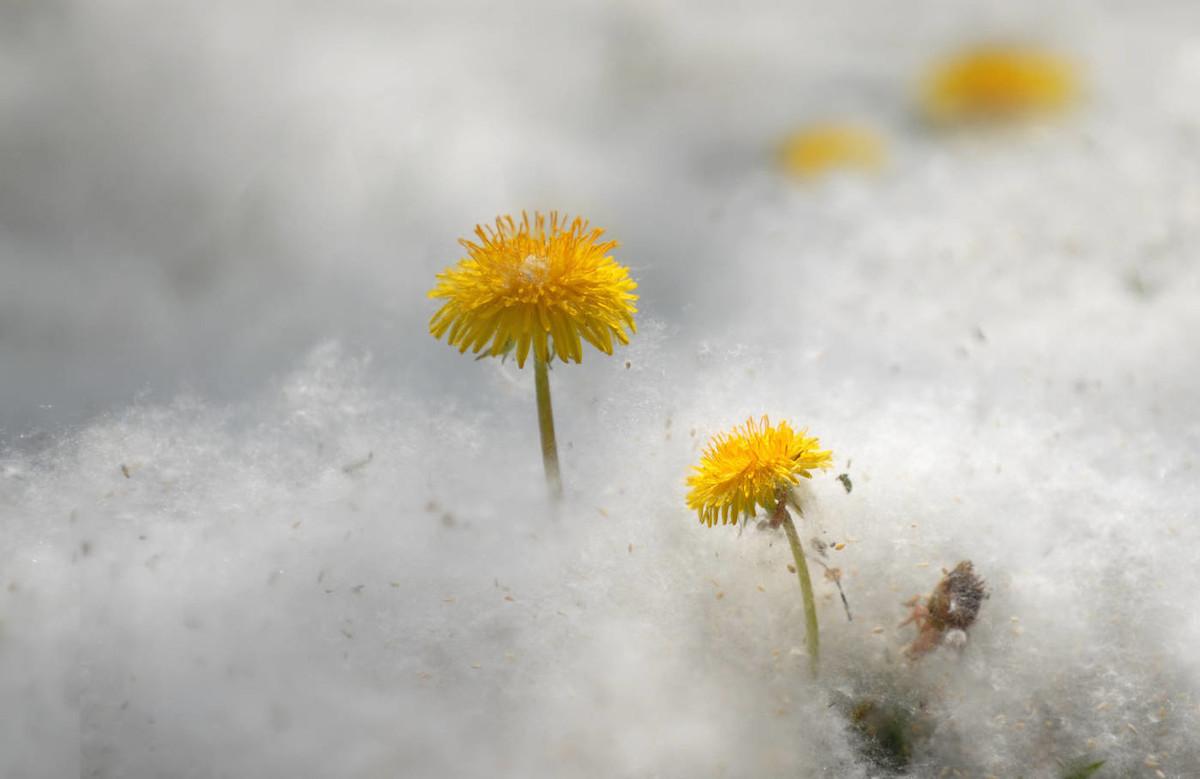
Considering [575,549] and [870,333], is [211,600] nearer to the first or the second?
[575,549]

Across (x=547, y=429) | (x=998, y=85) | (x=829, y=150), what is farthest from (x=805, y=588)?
(x=998, y=85)

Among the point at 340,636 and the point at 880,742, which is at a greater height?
the point at 340,636

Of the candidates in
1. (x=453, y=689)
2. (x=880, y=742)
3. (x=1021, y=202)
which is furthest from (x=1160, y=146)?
(x=453, y=689)

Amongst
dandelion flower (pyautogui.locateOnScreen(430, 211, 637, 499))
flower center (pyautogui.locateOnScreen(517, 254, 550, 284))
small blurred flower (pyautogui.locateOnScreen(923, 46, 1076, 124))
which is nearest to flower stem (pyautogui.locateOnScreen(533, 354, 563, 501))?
dandelion flower (pyautogui.locateOnScreen(430, 211, 637, 499))

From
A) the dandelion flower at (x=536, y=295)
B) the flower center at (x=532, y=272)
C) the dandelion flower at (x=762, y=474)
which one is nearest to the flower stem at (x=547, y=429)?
the dandelion flower at (x=536, y=295)

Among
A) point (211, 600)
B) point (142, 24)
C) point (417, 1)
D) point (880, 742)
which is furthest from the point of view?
point (417, 1)

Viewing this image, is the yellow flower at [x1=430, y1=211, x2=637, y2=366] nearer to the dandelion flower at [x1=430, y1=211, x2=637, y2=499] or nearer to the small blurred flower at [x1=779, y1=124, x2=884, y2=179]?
the dandelion flower at [x1=430, y1=211, x2=637, y2=499]
